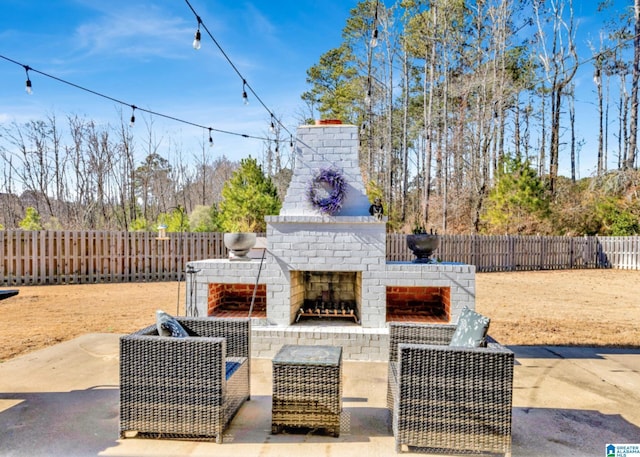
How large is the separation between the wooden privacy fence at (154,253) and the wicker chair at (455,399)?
804cm

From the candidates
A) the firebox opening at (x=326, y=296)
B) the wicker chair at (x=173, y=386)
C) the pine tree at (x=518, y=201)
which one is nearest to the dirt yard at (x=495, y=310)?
the firebox opening at (x=326, y=296)

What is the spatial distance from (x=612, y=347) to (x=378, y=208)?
319 cm

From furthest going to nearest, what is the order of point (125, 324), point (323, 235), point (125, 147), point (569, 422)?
point (125, 147), point (125, 324), point (323, 235), point (569, 422)

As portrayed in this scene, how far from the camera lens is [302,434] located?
251 cm

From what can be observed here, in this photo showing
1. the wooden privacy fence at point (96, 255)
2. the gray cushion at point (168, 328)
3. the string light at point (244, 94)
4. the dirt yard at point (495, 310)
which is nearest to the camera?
the gray cushion at point (168, 328)

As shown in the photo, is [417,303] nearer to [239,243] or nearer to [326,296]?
[326,296]

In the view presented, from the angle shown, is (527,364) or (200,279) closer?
(527,364)

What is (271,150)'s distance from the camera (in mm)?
→ 20531

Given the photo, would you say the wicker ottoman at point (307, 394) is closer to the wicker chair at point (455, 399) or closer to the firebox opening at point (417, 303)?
the wicker chair at point (455, 399)

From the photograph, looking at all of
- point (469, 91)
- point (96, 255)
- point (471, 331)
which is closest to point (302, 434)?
point (471, 331)

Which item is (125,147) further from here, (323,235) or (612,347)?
(612,347)

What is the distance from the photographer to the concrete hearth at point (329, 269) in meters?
4.19

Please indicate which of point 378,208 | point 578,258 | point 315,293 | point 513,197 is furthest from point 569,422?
point 578,258

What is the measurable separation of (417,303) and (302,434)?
285cm
